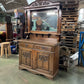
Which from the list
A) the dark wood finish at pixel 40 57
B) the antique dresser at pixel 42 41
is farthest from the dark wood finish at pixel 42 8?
the dark wood finish at pixel 40 57

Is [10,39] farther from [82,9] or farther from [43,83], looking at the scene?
[82,9]

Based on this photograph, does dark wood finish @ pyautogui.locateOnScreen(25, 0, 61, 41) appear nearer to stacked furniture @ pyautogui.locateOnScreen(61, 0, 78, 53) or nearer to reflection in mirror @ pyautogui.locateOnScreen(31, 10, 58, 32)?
reflection in mirror @ pyautogui.locateOnScreen(31, 10, 58, 32)

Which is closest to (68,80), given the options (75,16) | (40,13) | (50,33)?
(50,33)

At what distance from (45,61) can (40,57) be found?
174mm

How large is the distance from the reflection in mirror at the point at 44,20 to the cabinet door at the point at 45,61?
103 centimetres

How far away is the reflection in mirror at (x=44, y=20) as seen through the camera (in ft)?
9.21

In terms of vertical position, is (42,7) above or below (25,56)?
above

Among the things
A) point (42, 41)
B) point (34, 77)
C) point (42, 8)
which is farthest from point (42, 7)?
point (34, 77)

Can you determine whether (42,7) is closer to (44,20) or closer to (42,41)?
(44,20)

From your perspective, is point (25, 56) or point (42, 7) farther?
point (42, 7)

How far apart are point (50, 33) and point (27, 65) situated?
129cm

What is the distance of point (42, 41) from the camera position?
245cm

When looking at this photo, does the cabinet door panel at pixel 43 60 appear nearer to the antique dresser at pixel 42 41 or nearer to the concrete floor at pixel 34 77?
the antique dresser at pixel 42 41

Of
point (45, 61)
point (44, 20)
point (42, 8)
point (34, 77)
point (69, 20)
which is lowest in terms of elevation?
point (34, 77)
